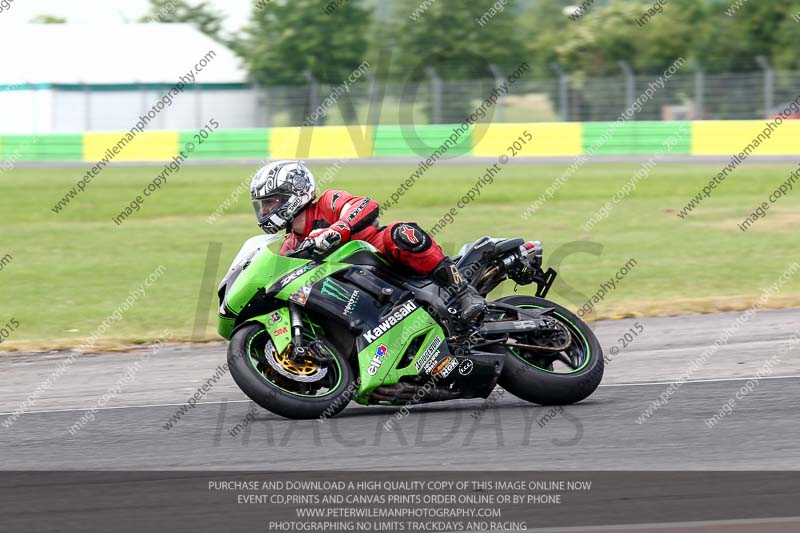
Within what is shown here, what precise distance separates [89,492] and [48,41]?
53.0m

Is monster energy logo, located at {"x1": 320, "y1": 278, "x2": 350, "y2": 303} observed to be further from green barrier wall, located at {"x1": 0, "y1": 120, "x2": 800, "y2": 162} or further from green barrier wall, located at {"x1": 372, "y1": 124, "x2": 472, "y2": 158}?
green barrier wall, located at {"x1": 372, "y1": 124, "x2": 472, "y2": 158}

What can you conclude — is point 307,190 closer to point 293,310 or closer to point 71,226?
point 293,310

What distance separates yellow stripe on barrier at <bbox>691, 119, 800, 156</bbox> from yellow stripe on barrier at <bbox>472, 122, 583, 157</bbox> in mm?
3382

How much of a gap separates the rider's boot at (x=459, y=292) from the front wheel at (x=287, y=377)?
2.58 feet

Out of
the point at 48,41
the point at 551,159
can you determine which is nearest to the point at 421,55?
the point at 48,41

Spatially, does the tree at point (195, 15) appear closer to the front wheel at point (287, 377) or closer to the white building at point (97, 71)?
the white building at point (97, 71)

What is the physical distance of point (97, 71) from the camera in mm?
54312

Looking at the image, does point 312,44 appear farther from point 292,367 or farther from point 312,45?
point 292,367

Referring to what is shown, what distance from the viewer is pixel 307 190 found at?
24.6 ft

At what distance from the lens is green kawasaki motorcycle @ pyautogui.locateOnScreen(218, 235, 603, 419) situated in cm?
713

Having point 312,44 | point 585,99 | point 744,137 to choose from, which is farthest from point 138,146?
point 312,44

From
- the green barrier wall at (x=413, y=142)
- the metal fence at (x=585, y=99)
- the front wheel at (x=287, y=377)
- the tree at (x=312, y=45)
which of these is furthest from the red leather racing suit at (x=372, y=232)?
the tree at (x=312, y=45)

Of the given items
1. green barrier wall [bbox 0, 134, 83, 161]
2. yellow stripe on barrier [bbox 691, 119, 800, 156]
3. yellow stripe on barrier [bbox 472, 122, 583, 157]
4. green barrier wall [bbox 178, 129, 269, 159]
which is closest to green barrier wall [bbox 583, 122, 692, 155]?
yellow stripe on barrier [bbox 472, 122, 583, 157]

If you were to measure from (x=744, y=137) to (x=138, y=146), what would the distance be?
57.5 ft
